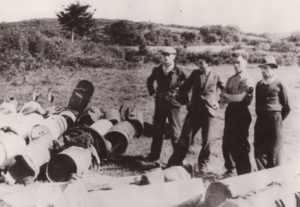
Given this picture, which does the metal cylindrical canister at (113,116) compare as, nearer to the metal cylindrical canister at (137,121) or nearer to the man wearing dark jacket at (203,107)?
the metal cylindrical canister at (137,121)

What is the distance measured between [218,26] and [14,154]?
3971 mm

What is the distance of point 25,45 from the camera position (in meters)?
9.91

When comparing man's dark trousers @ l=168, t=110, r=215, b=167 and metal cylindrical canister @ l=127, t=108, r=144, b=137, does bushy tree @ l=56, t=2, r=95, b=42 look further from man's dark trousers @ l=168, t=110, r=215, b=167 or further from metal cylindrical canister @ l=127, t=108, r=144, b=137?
man's dark trousers @ l=168, t=110, r=215, b=167

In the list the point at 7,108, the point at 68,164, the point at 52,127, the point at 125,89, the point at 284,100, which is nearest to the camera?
the point at 284,100

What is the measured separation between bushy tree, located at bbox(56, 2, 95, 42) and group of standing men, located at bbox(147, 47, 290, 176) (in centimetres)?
194

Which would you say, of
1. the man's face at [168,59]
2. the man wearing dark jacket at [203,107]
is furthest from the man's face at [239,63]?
the man's face at [168,59]

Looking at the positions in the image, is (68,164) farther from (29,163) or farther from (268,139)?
(268,139)

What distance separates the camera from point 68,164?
594 centimetres

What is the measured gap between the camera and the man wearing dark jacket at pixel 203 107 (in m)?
5.88

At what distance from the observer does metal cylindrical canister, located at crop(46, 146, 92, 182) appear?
5.78m

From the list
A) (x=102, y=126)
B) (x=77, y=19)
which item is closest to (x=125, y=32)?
(x=77, y=19)

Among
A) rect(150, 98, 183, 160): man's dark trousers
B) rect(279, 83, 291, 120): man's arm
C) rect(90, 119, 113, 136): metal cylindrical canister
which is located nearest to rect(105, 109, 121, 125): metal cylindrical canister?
rect(90, 119, 113, 136): metal cylindrical canister

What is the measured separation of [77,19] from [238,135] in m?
4.07

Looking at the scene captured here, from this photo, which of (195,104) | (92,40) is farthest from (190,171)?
(92,40)
